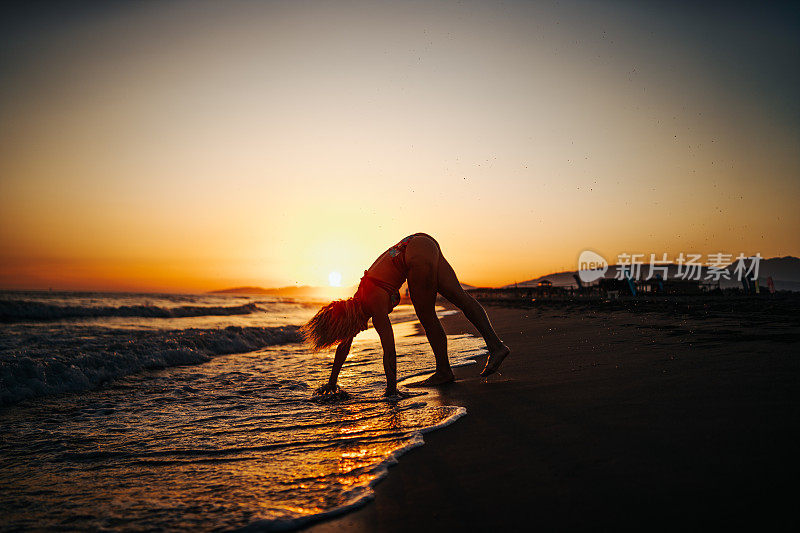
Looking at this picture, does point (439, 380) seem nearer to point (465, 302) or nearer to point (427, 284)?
point (465, 302)

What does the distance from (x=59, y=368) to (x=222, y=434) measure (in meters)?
5.58

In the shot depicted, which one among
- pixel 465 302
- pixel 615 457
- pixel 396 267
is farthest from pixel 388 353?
pixel 615 457

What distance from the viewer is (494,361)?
216 inches

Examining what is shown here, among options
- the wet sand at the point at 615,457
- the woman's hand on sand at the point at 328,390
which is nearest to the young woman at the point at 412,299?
A: the woman's hand on sand at the point at 328,390

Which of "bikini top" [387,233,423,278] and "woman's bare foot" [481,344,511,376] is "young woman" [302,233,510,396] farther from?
"woman's bare foot" [481,344,511,376]

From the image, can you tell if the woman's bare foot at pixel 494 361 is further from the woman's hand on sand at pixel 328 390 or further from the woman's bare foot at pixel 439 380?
the woman's hand on sand at pixel 328 390

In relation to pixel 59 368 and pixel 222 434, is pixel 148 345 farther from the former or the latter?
pixel 222 434

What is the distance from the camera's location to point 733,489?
2021mm

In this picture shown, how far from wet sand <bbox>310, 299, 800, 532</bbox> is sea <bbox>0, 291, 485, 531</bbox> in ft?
1.05

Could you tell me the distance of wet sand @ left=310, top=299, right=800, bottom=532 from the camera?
77.4 inches

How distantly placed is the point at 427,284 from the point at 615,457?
11.7 feet

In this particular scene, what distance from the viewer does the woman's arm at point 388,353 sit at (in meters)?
5.25

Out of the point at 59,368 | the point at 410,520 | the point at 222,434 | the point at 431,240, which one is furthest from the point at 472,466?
the point at 59,368

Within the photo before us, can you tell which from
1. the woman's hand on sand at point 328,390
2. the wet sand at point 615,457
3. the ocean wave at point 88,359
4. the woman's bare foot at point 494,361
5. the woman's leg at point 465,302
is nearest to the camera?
the wet sand at point 615,457
